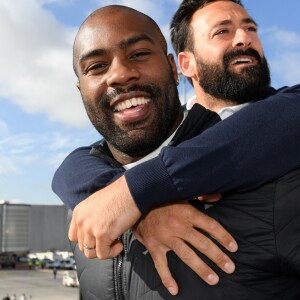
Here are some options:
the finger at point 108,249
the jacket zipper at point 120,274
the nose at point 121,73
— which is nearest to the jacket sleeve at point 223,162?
the finger at point 108,249

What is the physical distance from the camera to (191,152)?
1.57 metres

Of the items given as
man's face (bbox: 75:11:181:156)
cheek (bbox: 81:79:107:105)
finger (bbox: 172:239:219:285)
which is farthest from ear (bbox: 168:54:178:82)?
finger (bbox: 172:239:219:285)

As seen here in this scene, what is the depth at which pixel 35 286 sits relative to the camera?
123 feet

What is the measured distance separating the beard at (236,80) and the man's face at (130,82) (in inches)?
19.8

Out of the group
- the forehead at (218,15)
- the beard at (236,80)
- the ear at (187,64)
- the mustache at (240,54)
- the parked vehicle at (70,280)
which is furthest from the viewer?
the parked vehicle at (70,280)

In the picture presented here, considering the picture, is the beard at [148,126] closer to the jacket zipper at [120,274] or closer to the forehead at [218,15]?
the jacket zipper at [120,274]

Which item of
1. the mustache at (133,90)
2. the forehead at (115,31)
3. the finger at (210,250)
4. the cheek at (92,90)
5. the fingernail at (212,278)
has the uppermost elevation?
the forehead at (115,31)

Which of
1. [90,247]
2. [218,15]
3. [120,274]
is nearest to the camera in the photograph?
[90,247]

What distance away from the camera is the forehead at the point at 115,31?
77.6 inches

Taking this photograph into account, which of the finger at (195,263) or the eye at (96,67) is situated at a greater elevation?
the eye at (96,67)

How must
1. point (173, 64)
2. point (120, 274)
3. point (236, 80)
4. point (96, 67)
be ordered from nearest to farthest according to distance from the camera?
point (120, 274) → point (96, 67) → point (173, 64) → point (236, 80)

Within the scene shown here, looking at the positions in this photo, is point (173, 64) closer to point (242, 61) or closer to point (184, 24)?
point (242, 61)

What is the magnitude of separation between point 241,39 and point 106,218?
143cm

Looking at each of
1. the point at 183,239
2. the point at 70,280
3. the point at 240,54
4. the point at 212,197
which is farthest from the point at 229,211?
the point at 70,280
